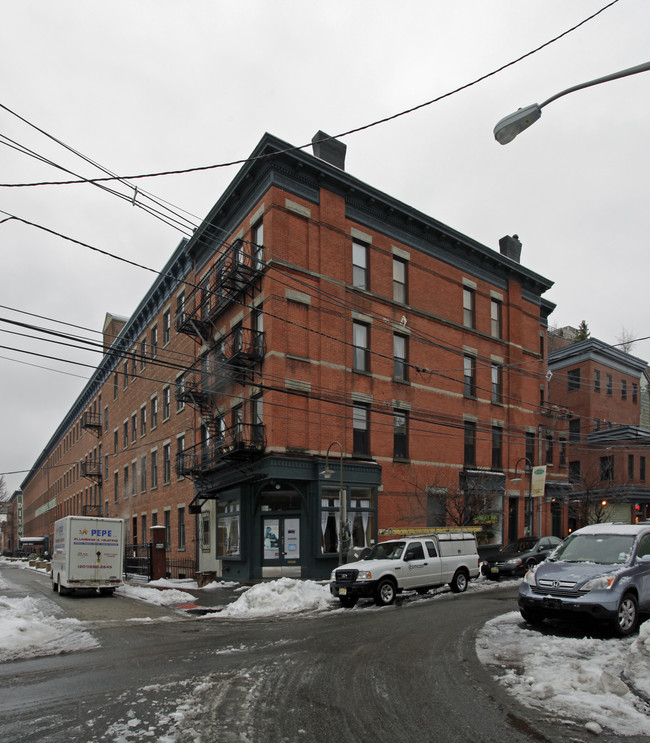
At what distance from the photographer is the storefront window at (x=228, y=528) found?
1037 inches

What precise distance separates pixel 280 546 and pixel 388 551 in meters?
7.27

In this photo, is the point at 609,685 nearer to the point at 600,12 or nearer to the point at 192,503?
the point at 600,12

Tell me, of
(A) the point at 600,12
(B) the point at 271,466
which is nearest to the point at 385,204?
(B) the point at 271,466

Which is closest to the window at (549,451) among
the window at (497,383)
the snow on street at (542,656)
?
the window at (497,383)

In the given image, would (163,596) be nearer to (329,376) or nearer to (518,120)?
(329,376)

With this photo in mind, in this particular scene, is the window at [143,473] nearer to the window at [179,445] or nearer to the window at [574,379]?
the window at [179,445]

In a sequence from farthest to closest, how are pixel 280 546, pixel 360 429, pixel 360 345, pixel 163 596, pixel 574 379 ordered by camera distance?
1. pixel 574 379
2. pixel 360 345
3. pixel 360 429
4. pixel 280 546
5. pixel 163 596

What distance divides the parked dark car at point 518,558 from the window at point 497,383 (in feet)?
33.1

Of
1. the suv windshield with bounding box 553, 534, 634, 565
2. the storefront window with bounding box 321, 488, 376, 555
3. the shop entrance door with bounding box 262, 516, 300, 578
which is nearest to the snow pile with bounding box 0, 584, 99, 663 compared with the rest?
the suv windshield with bounding box 553, 534, 634, 565

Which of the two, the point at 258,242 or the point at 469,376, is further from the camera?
the point at 469,376

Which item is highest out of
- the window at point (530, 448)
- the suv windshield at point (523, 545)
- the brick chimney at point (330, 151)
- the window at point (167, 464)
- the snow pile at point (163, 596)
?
the brick chimney at point (330, 151)

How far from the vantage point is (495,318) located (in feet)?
114

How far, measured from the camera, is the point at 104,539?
77.7 ft

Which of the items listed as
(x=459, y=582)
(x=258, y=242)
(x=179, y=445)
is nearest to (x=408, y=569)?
(x=459, y=582)
